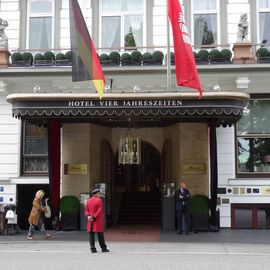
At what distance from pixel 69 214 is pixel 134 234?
243 cm

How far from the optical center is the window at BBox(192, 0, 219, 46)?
19.1 m

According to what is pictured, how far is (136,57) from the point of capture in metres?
18.0

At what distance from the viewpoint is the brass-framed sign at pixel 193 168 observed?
18062 millimetres

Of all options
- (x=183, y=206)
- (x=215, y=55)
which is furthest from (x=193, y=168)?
(x=215, y=55)

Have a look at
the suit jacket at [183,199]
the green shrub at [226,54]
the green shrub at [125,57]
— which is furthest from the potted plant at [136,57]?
the suit jacket at [183,199]

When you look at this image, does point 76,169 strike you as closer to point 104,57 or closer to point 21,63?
point 104,57

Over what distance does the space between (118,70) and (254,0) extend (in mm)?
5713

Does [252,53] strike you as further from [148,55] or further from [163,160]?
[163,160]

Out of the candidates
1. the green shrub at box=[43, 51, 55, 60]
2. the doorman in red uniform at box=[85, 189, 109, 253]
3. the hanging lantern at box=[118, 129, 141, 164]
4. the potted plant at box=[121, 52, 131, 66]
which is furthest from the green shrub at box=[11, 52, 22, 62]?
the doorman in red uniform at box=[85, 189, 109, 253]

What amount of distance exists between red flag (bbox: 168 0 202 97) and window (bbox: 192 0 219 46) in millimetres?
3971

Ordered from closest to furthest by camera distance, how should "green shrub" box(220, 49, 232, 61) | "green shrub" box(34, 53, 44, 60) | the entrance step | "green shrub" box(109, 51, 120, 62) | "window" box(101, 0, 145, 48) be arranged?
"green shrub" box(220, 49, 232, 61) < "green shrub" box(109, 51, 120, 62) < "green shrub" box(34, 53, 44, 60) < "window" box(101, 0, 145, 48) < the entrance step

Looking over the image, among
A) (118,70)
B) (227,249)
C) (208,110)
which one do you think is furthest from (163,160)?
(227,249)

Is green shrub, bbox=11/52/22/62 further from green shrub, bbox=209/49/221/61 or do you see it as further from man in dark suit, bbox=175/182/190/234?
man in dark suit, bbox=175/182/190/234

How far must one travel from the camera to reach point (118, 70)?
1795 cm
